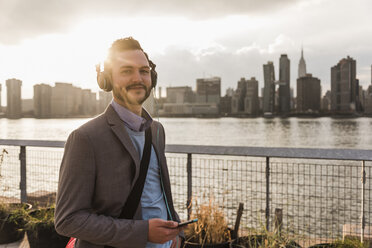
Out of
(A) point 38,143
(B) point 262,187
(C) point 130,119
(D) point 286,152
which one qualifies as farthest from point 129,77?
(B) point 262,187

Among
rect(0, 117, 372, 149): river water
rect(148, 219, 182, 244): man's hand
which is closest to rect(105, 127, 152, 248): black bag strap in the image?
rect(148, 219, 182, 244): man's hand

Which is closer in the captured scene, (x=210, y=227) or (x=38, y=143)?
(x=210, y=227)

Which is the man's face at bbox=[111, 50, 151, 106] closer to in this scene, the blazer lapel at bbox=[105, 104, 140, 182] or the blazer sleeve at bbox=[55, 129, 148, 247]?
the blazer lapel at bbox=[105, 104, 140, 182]

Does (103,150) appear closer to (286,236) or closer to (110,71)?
(110,71)

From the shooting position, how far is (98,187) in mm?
1464

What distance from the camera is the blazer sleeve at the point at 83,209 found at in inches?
55.0

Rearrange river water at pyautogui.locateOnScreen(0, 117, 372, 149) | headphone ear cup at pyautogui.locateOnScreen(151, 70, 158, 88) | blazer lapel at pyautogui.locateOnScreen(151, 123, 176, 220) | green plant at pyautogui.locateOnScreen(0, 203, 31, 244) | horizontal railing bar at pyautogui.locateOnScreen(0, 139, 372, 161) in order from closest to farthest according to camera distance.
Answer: blazer lapel at pyautogui.locateOnScreen(151, 123, 176, 220) < headphone ear cup at pyautogui.locateOnScreen(151, 70, 158, 88) < horizontal railing bar at pyautogui.locateOnScreen(0, 139, 372, 161) < green plant at pyautogui.locateOnScreen(0, 203, 31, 244) < river water at pyautogui.locateOnScreen(0, 117, 372, 149)

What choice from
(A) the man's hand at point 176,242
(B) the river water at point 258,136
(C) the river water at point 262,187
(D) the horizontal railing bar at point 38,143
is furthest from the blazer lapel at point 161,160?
(B) the river water at point 258,136

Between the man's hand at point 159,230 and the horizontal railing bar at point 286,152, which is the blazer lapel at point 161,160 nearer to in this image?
the man's hand at point 159,230

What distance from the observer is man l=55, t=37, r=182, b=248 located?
1.41 meters

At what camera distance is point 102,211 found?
4.90ft

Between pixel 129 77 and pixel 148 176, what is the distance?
497mm

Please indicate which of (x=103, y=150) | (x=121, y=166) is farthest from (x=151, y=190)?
(x=103, y=150)

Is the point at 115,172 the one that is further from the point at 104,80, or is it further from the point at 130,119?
the point at 104,80
